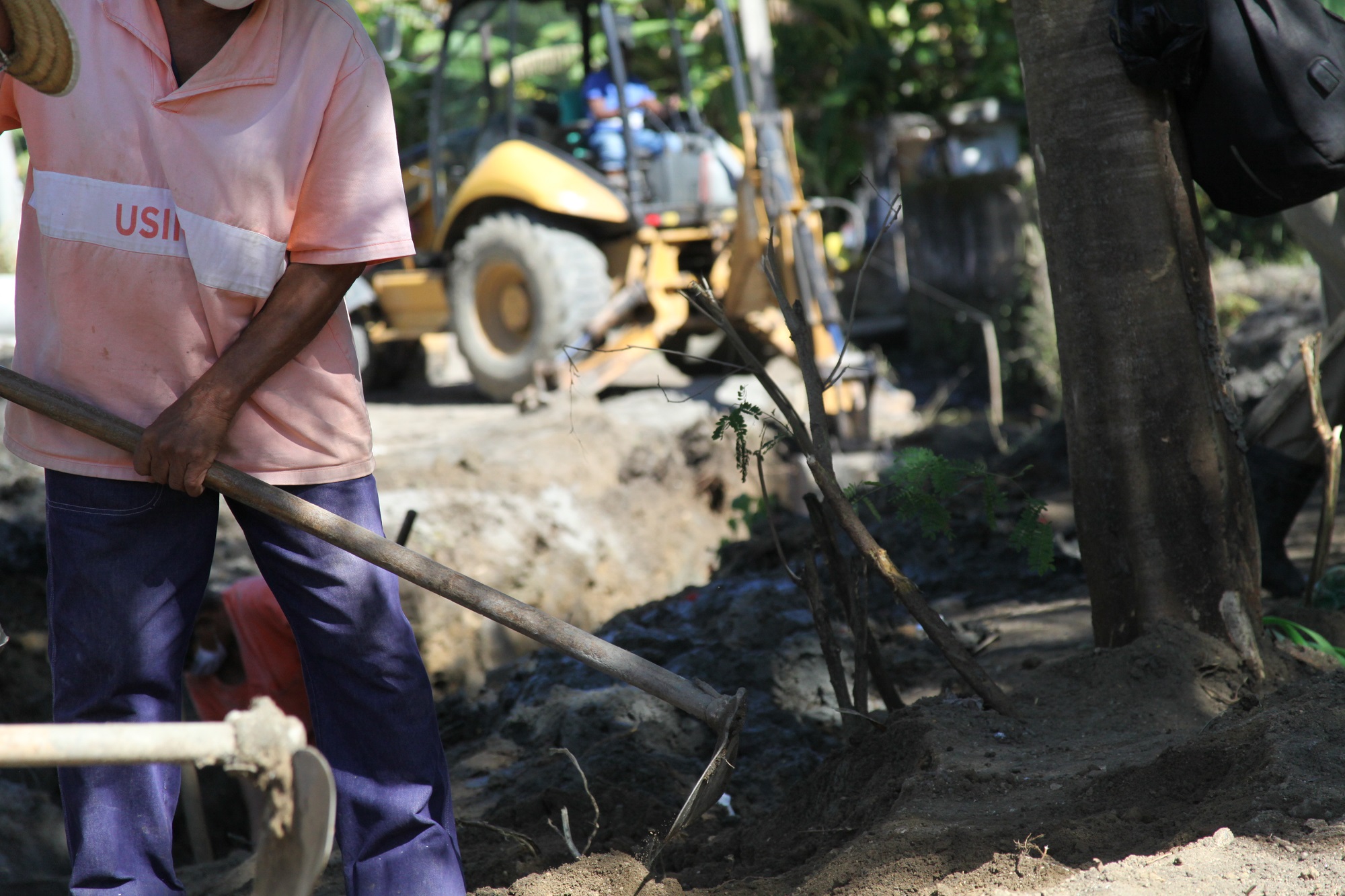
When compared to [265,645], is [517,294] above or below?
above

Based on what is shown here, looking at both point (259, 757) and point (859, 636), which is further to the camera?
point (859, 636)

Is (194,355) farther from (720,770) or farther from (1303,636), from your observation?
(1303,636)

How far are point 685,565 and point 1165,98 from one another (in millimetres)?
4250

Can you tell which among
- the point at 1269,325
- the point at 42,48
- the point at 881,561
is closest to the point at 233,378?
the point at 42,48

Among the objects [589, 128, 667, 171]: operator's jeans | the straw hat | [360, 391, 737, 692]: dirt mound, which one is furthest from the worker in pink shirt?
[589, 128, 667, 171]: operator's jeans

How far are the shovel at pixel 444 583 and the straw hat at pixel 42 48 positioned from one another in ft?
1.61

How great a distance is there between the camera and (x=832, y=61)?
46.6 ft

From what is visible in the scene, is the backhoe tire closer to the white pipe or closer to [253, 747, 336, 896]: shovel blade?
[253, 747, 336, 896]: shovel blade

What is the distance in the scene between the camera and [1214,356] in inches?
99.1

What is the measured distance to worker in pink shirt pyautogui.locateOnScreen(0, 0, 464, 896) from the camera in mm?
1884

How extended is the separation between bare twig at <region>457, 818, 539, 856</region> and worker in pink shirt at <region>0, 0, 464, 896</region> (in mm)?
406

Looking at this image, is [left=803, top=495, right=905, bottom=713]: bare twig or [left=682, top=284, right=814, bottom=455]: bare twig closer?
[left=682, top=284, right=814, bottom=455]: bare twig

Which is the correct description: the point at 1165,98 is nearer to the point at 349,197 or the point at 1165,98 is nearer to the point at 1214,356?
the point at 1214,356

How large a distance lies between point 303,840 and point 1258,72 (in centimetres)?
234
